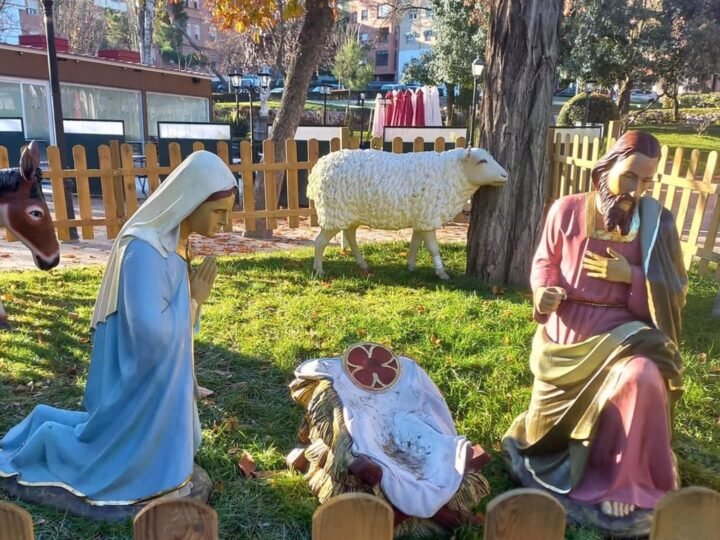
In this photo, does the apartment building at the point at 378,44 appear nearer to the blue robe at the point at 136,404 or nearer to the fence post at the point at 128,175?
the fence post at the point at 128,175

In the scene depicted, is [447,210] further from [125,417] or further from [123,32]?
[123,32]

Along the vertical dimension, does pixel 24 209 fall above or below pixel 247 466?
above

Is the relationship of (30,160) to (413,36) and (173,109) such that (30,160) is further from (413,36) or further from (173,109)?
(413,36)

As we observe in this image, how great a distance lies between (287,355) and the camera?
463 centimetres

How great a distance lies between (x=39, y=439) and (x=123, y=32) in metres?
54.4

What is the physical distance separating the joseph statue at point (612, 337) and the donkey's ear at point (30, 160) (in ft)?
10.0

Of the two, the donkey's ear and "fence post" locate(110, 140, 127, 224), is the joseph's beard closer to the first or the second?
the donkey's ear

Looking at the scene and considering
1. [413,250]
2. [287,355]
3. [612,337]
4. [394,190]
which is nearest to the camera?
[612,337]

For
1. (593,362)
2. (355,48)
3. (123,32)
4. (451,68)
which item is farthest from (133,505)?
(123,32)

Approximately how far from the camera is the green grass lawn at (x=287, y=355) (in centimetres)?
309

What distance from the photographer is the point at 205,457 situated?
3314 millimetres

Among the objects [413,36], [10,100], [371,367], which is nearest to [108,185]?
[371,367]

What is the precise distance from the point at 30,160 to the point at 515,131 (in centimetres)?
422

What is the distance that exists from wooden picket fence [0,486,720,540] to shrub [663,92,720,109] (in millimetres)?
36882
